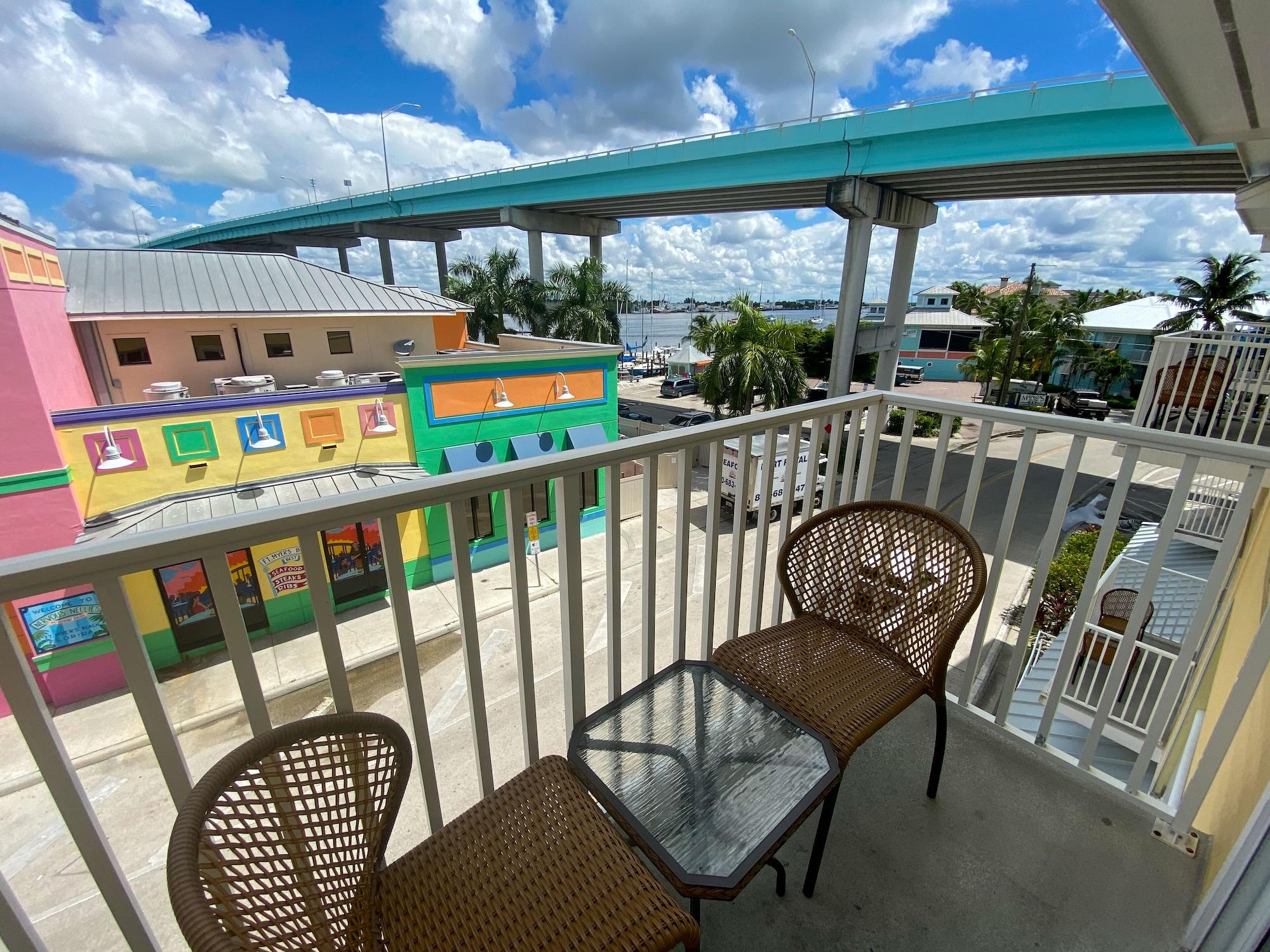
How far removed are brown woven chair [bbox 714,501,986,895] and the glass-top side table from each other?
0.09 metres

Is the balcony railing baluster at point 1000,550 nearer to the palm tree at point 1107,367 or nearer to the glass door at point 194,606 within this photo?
the glass door at point 194,606

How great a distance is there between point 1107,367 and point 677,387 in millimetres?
17235

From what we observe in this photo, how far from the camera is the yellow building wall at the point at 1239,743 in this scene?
1364mm

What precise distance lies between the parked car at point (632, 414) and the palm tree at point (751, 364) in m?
4.96

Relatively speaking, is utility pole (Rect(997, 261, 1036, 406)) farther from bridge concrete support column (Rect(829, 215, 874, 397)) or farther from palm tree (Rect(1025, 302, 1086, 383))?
bridge concrete support column (Rect(829, 215, 874, 397))

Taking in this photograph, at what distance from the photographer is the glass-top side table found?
1.06 meters

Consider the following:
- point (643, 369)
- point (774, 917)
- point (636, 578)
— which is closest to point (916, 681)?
point (774, 917)

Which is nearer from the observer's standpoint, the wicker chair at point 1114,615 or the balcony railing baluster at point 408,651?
the balcony railing baluster at point 408,651

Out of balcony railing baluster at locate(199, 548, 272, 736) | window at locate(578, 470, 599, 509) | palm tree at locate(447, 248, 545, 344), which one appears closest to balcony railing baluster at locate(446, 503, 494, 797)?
balcony railing baluster at locate(199, 548, 272, 736)

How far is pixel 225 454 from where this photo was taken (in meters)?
6.72

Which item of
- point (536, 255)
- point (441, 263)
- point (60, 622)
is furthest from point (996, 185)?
point (441, 263)

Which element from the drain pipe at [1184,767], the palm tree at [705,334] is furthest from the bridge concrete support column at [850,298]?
the drain pipe at [1184,767]

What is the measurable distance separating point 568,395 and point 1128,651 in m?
8.28

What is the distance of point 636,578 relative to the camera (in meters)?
7.99
